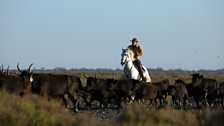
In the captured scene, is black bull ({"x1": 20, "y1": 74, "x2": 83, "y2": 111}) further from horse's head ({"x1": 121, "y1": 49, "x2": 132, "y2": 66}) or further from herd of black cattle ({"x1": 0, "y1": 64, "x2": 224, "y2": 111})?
horse's head ({"x1": 121, "y1": 49, "x2": 132, "y2": 66})

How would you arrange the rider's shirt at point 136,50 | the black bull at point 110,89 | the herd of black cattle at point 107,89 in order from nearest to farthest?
the herd of black cattle at point 107,89 → the black bull at point 110,89 → the rider's shirt at point 136,50

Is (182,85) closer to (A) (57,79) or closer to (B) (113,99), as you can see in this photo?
(B) (113,99)

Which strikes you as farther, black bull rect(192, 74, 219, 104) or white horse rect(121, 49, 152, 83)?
black bull rect(192, 74, 219, 104)

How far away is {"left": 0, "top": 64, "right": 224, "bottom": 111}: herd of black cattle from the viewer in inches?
1008

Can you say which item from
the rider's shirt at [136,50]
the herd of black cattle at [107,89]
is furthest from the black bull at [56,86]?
the rider's shirt at [136,50]

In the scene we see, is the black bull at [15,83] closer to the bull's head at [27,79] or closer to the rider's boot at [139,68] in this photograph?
the bull's head at [27,79]

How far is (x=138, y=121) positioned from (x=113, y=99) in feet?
53.4

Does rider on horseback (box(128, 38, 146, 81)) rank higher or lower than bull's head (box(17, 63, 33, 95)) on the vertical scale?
higher

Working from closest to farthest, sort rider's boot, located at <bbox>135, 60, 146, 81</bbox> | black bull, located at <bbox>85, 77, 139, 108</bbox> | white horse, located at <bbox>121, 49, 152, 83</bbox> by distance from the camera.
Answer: black bull, located at <bbox>85, 77, 139, 108</bbox>
white horse, located at <bbox>121, 49, 152, 83</bbox>
rider's boot, located at <bbox>135, 60, 146, 81</bbox>

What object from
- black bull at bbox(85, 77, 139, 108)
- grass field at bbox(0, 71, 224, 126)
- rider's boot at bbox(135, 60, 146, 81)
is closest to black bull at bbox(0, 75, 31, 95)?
black bull at bbox(85, 77, 139, 108)

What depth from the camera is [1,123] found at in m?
15.4

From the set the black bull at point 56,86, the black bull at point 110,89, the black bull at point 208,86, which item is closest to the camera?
the black bull at point 56,86

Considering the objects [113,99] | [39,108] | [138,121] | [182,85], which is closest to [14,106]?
[39,108]

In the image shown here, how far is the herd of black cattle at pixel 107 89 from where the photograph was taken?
25.6 metres
